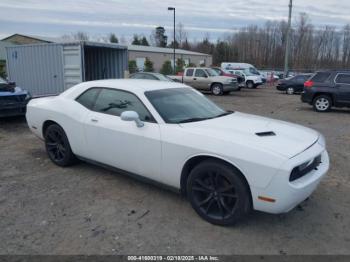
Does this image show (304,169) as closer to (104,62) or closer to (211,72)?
(104,62)

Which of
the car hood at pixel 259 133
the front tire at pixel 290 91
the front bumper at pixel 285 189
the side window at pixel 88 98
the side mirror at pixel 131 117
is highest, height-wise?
the side window at pixel 88 98

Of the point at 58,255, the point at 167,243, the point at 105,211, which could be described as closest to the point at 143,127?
the point at 105,211

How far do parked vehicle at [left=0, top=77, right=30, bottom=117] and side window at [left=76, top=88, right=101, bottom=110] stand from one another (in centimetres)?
497

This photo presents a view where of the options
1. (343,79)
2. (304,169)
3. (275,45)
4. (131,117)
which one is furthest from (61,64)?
(275,45)

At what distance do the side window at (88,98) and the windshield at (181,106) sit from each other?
1006mm

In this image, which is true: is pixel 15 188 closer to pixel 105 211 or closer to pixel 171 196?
pixel 105 211

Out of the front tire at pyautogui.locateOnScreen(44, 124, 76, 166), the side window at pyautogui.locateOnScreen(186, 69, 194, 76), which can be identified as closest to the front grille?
the front tire at pyautogui.locateOnScreen(44, 124, 76, 166)

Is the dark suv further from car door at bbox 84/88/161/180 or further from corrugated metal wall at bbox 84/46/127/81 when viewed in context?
car door at bbox 84/88/161/180

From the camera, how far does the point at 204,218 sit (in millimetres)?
3639

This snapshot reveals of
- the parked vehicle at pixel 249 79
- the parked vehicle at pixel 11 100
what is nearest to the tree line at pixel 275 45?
the parked vehicle at pixel 249 79

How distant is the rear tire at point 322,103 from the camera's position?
12640 mm

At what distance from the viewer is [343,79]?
12.3 meters

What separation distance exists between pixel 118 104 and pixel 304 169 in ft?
8.34

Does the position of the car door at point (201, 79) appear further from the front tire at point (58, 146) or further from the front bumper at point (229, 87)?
the front tire at point (58, 146)
